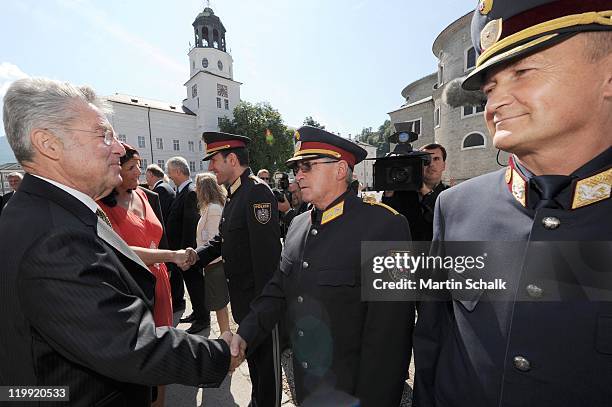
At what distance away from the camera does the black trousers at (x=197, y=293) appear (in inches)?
199

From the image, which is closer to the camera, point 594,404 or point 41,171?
point 594,404

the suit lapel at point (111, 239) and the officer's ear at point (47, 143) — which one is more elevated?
the officer's ear at point (47, 143)

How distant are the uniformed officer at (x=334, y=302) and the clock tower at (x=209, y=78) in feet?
162

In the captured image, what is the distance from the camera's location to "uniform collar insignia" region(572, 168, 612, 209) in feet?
3.33

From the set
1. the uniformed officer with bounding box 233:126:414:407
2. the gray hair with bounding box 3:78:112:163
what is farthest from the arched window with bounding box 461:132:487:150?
the gray hair with bounding box 3:78:112:163

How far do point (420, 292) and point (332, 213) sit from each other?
805 millimetres

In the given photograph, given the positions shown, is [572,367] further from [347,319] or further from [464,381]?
[347,319]

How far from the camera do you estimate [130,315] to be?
1308mm

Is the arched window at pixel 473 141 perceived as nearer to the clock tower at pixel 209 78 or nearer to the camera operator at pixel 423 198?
the camera operator at pixel 423 198

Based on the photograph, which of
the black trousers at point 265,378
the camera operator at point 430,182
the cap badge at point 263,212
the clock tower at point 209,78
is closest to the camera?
the black trousers at point 265,378

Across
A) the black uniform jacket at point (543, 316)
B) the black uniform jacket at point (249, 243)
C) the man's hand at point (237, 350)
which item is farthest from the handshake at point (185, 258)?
the black uniform jacket at point (543, 316)

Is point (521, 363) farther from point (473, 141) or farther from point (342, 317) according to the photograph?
point (473, 141)

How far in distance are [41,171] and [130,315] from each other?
34.0 inches

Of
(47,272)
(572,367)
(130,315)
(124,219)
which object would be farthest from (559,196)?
(124,219)
